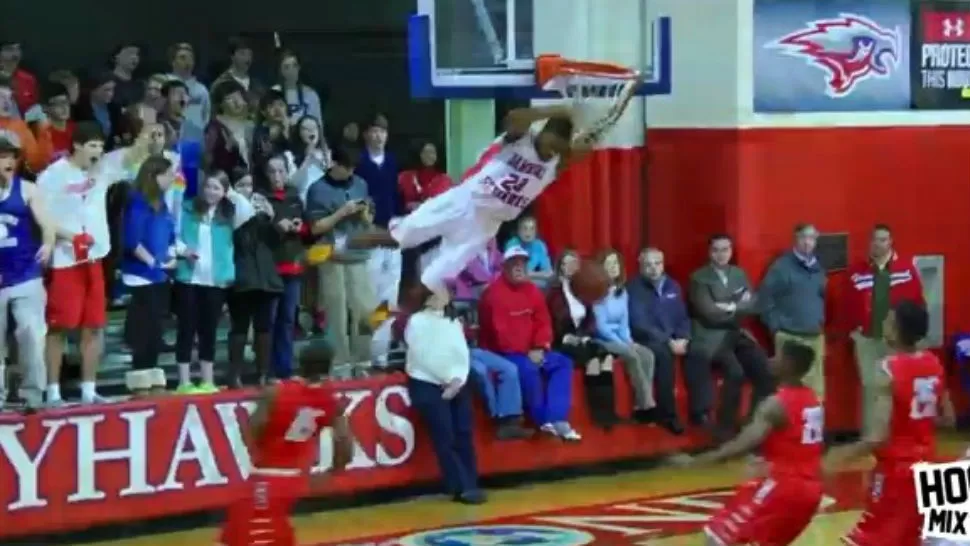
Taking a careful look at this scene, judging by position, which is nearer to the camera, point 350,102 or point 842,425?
point 842,425

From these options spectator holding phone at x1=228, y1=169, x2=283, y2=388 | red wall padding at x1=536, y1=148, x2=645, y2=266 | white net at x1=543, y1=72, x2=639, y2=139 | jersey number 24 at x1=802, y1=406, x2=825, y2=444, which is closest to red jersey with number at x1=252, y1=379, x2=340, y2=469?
jersey number 24 at x1=802, y1=406, x2=825, y2=444

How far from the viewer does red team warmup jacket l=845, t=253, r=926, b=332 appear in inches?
696

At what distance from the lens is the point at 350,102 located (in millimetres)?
21469

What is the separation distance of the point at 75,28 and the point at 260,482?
11720 mm

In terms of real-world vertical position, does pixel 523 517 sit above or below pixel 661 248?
below

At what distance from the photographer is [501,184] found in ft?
41.5

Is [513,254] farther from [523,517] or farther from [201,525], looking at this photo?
[201,525]

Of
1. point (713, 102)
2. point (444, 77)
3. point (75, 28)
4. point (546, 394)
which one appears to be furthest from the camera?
point (75, 28)

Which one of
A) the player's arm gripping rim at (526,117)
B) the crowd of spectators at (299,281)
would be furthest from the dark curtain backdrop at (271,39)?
the player's arm gripping rim at (526,117)

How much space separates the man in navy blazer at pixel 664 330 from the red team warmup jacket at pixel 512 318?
1.13 metres

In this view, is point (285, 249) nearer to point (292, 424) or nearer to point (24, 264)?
point (24, 264)

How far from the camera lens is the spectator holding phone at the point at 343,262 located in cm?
1522

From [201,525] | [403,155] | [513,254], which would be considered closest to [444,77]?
[513,254]

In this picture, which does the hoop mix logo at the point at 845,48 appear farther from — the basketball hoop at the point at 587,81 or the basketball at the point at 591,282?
the basketball at the point at 591,282
